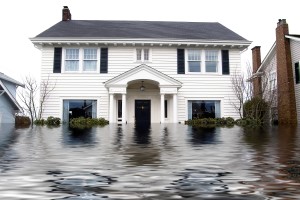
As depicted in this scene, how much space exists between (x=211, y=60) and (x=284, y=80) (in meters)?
5.56

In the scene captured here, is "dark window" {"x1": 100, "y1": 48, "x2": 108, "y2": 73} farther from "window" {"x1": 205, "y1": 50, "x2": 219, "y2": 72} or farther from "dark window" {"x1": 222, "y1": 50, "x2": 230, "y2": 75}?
"dark window" {"x1": 222, "y1": 50, "x2": 230, "y2": 75}

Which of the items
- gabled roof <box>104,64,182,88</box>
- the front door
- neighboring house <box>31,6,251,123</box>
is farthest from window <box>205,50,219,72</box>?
the front door

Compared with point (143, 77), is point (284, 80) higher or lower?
lower

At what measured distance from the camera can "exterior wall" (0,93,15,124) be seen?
27408mm

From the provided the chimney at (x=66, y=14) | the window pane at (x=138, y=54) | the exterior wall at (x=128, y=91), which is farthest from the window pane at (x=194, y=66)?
the chimney at (x=66, y=14)

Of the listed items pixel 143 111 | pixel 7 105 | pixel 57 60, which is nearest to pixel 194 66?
pixel 143 111

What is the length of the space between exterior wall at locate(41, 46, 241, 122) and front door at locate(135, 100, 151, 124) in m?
0.40

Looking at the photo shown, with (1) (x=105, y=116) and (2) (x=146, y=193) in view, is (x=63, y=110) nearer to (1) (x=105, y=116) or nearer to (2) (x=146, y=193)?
(1) (x=105, y=116)

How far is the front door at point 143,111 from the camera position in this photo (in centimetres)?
2430

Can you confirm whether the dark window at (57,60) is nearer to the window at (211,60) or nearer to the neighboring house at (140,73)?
the neighboring house at (140,73)

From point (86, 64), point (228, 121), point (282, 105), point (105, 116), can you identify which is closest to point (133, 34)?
point (86, 64)

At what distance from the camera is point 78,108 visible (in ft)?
77.3

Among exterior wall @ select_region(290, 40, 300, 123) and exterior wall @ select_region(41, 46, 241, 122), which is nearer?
exterior wall @ select_region(290, 40, 300, 123)

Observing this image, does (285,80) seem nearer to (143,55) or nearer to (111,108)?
(143,55)
